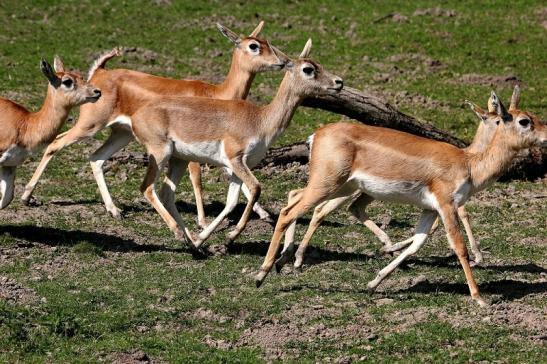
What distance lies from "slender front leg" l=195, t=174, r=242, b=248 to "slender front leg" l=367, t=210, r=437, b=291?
1.97 meters

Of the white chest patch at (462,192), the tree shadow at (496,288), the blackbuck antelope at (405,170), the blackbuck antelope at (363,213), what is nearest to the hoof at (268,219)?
the blackbuck antelope at (363,213)

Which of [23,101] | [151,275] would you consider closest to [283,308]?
[151,275]

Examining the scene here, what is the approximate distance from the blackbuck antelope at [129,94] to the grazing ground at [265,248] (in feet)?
1.57

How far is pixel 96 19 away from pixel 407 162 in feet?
39.2

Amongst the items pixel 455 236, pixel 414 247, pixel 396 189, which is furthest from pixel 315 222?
pixel 455 236

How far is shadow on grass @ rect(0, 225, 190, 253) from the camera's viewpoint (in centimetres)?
1169

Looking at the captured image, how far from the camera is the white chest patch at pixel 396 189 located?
10344mm

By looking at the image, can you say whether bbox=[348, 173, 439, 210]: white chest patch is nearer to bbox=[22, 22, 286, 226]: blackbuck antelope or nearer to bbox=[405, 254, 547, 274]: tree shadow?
bbox=[405, 254, 547, 274]: tree shadow

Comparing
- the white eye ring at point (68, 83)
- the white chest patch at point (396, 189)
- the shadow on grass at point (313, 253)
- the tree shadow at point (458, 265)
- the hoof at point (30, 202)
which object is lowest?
the hoof at point (30, 202)

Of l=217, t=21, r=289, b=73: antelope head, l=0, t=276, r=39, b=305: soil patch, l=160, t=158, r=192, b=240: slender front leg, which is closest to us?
l=0, t=276, r=39, b=305: soil patch

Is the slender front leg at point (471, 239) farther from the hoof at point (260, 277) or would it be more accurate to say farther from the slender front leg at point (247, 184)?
the hoof at point (260, 277)

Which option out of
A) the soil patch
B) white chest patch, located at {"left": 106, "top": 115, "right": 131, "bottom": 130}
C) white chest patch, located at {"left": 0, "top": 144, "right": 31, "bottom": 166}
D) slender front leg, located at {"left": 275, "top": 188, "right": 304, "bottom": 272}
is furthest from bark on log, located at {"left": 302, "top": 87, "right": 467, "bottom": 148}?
the soil patch

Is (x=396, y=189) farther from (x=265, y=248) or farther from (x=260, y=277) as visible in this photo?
(x=265, y=248)

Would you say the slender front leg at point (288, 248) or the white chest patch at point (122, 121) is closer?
the slender front leg at point (288, 248)
